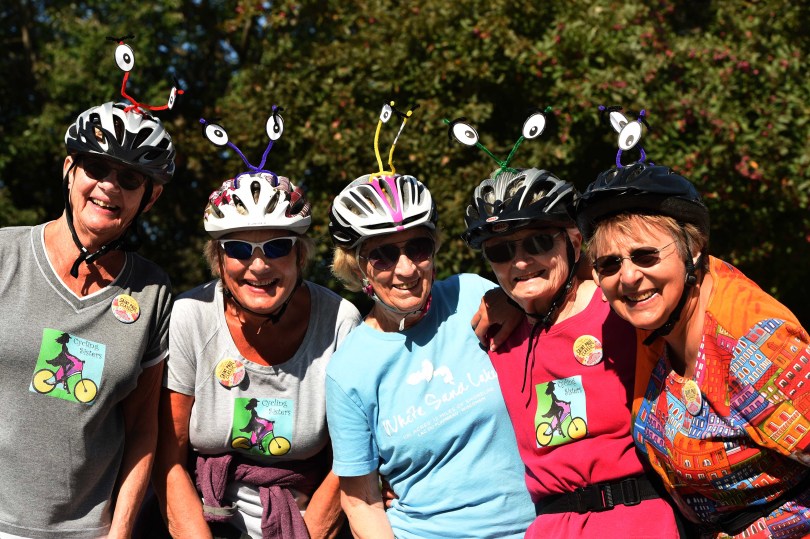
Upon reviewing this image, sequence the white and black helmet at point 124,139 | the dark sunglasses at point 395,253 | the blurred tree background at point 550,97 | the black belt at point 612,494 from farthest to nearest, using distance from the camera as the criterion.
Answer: the blurred tree background at point 550,97 → the white and black helmet at point 124,139 → the dark sunglasses at point 395,253 → the black belt at point 612,494

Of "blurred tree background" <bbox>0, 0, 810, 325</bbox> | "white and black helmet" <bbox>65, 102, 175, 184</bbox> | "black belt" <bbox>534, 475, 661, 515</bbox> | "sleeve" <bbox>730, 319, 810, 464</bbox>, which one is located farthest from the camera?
"blurred tree background" <bbox>0, 0, 810, 325</bbox>

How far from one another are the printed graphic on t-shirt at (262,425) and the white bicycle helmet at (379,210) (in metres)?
0.90

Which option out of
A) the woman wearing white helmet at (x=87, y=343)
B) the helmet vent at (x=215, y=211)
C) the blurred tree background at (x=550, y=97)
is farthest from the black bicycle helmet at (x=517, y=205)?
the blurred tree background at (x=550, y=97)

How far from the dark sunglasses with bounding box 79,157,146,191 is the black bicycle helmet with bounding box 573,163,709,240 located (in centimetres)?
226

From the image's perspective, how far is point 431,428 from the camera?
425cm

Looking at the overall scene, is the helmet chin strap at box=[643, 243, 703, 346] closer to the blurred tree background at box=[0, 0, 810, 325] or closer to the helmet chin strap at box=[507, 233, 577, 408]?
the helmet chin strap at box=[507, 233, 577, 408]

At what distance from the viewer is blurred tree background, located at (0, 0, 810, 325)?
29.1 feet

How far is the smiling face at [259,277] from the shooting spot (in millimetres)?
4652

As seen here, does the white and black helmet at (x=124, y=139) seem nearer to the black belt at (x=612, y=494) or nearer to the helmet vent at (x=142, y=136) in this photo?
the helmet vent at (x=142, y=136)

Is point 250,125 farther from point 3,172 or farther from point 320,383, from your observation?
point 320,383

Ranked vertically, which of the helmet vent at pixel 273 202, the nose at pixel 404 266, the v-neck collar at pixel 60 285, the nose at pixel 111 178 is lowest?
the v-neck collar at pixel 60 285

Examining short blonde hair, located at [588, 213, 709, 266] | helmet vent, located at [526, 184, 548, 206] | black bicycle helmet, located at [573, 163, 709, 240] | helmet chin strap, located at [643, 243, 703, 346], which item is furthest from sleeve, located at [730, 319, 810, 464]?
helmet vent, located at [526, 184, 548, 206]

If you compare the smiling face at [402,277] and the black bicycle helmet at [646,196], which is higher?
the black bicycle helmet at [646,196]

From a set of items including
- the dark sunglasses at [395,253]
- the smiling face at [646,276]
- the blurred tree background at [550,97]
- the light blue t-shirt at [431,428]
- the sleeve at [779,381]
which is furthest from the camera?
the blurred tree background at [550,97]
